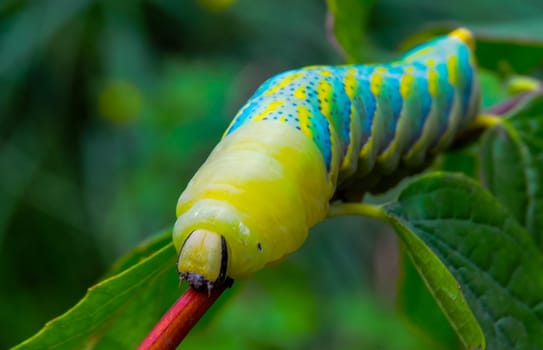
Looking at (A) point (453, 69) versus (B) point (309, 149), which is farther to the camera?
(A) point (453, 69)

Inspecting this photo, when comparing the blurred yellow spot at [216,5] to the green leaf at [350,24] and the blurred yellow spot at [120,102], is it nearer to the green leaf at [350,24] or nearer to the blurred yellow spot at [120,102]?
the blurred yellow spot at [120,102]

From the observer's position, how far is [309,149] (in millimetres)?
950

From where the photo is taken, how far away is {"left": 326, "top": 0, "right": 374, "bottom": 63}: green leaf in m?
1.49

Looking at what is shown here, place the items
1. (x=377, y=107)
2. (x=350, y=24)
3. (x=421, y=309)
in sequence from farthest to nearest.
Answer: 1. (x=421, y=309)
2. (x=350, y=24)
3. (x=377, y=107)

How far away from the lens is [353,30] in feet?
5.07

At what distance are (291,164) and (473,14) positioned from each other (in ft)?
13.5

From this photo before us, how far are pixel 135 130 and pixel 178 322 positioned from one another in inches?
152

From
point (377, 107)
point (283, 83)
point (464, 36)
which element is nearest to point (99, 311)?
point (283, 83)

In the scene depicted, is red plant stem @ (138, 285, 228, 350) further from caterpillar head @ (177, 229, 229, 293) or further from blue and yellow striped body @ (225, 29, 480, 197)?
blue and yellow striped body @ (225, 29, 480, 197)

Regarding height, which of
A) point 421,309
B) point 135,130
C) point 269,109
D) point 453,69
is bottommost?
point 135,130

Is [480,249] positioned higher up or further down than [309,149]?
further down

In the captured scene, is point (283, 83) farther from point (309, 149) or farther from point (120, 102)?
point (120, 102)

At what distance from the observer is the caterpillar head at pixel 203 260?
740mm

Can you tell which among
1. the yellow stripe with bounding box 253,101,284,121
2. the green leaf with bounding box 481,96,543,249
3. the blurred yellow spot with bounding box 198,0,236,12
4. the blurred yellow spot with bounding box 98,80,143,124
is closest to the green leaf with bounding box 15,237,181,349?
the yellow stripe with bounding box 253,101,284,121
